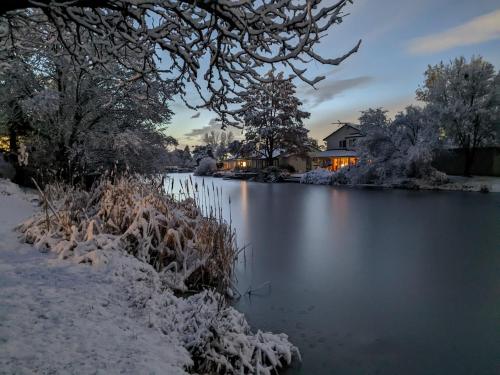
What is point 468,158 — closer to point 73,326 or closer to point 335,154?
point 335,154

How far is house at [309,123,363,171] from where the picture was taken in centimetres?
4491

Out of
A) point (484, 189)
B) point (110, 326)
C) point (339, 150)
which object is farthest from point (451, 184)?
point (110, 326)

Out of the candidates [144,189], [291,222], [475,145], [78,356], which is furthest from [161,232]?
[475,145]

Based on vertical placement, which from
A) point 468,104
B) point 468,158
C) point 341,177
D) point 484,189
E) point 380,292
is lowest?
point 380,292

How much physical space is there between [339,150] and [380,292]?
42091 millimetres

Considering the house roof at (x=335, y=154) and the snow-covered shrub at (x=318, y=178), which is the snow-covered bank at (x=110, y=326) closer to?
the snow-covered shrub at (x=318, y=178)

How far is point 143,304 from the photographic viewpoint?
3.97 m

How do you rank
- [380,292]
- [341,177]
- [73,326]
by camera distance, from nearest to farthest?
[73,326]
[380,292]
[341,177]

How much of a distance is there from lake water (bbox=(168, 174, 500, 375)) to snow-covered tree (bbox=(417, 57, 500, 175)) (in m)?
19.4

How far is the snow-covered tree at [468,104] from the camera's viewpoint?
2997 centimetres

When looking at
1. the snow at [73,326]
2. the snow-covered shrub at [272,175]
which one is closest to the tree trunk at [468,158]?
the snow-covered shrub at [272,175]

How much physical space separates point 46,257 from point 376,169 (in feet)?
95.0

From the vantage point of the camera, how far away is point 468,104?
103ft

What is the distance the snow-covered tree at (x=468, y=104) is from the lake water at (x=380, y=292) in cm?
1940
